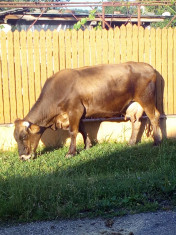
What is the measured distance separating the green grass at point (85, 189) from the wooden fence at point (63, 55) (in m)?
2.25

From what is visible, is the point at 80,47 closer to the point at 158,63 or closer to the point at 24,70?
the point at 24,70

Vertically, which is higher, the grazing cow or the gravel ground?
the grazing cow

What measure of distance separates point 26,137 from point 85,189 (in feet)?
10.4

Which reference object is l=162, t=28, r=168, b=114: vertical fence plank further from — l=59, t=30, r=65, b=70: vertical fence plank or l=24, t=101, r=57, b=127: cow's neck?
l=24, t=101, r=57, b=127: cow's neck

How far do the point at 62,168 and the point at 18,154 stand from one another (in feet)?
5.98

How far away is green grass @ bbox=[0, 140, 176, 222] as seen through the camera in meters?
5.43

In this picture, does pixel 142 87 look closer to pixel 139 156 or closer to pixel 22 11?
pixel 139 156

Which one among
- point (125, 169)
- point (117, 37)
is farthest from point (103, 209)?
point (117, 37)

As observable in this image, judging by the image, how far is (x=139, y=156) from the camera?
880 cm

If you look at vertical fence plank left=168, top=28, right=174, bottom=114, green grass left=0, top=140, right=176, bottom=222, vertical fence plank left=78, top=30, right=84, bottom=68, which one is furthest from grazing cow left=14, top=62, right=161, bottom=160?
green grass left=0, top=140, right=176, bottom=222

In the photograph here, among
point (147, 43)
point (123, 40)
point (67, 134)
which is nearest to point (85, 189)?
point (67, 134)

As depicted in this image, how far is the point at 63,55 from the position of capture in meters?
10.1

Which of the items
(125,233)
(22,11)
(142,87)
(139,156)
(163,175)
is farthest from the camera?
(22,11)

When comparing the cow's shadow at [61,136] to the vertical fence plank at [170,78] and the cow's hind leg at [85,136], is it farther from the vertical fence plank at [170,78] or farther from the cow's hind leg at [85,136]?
the vertical fence plank at [170,78]
